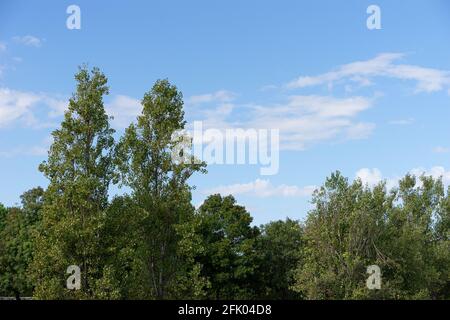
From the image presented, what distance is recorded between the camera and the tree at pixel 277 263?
240 ft

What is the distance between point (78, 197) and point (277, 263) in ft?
152

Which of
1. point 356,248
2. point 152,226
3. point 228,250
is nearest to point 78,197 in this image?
point 152,226

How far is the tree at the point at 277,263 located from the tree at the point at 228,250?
2538mm

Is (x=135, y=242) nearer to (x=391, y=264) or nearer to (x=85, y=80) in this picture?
(x=85, y=80)

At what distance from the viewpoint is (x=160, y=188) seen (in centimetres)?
3778

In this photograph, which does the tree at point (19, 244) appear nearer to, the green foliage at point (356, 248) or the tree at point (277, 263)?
the tree at point (277, 263)

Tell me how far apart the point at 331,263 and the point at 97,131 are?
1934 centimetres

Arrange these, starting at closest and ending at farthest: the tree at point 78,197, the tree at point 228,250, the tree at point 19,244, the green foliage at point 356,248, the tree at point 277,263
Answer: the tree at point 78,197 → the green foliage at point 356,248 → the tree at point 19,244 → the tree at point 228,250 → the tree at point 277,263

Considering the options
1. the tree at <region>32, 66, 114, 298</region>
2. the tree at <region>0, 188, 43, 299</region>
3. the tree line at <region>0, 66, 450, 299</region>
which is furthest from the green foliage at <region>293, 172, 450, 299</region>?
the tree at <region>0, 188, 43, 299</region>

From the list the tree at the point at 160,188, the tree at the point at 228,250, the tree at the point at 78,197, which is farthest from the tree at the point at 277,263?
the tree at the point at 78,197

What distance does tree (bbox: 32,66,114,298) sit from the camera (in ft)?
107

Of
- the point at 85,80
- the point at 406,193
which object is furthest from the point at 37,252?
the point at 406,193

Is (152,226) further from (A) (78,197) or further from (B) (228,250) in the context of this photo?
(B) (228,250)
